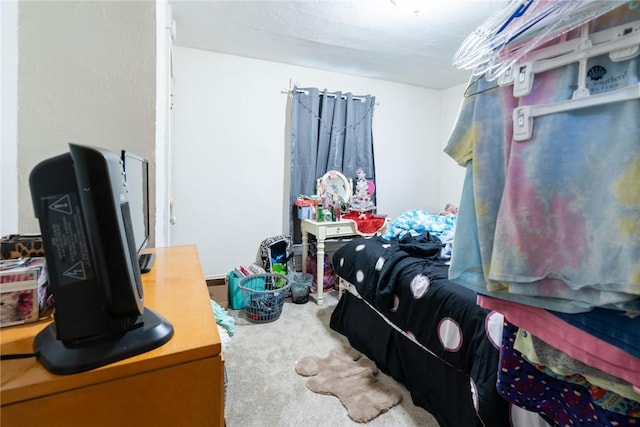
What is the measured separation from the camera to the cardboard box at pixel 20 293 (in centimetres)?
69

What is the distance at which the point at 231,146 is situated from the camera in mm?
2963

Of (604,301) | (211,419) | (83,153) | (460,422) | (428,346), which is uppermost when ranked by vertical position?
(83,153)

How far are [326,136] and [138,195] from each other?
7.78 feet

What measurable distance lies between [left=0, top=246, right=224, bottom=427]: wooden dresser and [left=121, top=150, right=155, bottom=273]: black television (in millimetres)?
350

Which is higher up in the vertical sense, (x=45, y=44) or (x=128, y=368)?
(x=45, y=44)

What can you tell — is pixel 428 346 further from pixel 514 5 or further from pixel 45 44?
pixel 45 44

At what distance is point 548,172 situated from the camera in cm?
64

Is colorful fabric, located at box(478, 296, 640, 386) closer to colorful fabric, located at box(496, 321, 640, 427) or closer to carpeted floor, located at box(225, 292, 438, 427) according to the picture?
colorful fabric, located at box(496, 321, 640, 427)

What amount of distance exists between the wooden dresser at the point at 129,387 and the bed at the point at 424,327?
3.35 ft

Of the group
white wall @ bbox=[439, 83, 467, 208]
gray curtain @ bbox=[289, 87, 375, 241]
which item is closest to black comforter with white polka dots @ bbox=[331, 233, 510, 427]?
gray curtain @ bbox=[289, 87, 375, 241]

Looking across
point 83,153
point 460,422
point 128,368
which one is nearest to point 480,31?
point 83,153

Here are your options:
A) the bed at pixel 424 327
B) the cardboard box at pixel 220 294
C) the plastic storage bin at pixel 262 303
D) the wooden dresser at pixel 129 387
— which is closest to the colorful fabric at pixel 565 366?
the bed at pixel 424 327

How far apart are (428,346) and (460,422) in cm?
31

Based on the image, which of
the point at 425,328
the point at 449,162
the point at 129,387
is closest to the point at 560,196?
the point at 129,387
